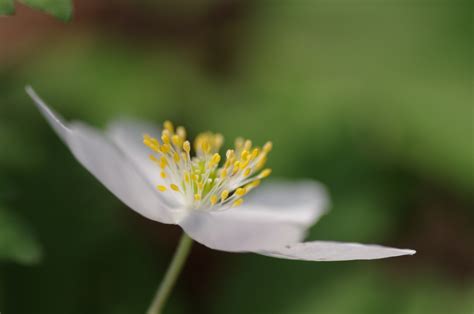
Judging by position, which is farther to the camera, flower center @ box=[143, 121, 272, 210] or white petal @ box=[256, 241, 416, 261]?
flower center @ box=[143, 121, 272, 210]

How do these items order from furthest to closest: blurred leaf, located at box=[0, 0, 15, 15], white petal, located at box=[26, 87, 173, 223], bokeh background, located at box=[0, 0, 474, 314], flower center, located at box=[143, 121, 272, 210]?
1. bokeh background, located at box=[0, 0, 474, 314]
2. flower center, located at box=[143, 121, 272, 210]
3. white petal, located at box=[26, 87, 173, 223]
4. blurred leaf, located at box=[0, 0, 15, 15]

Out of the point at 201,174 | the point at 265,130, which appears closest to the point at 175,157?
the point at 201,174

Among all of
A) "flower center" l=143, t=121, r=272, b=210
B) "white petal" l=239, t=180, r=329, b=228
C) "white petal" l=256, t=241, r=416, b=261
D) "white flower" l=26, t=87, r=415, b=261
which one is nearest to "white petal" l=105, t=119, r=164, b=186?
"white flower" l=26, t=87, r=415, b=261

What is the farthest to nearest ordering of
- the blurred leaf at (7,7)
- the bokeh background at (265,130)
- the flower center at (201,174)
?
the bokeh background at (265,130) → the flower center at (201,174) → the blurred leaf at (7,7)

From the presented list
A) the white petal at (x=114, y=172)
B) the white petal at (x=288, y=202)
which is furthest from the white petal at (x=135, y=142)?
the white petal at (x=114, y=172)

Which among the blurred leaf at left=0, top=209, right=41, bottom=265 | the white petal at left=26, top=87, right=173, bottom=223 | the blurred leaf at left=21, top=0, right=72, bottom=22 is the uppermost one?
the blurred leaf at left=21, top=0, right=72, bottom=22

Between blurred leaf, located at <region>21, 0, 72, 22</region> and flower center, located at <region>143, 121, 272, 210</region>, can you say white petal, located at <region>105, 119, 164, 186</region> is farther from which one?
blurred leaf, located at <region>21, 0, 72, 22</region>

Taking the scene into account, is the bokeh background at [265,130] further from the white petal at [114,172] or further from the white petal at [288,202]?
the white petal at [288,202]

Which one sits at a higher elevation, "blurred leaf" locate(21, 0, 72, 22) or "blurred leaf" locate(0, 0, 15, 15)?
"blurred leaf" locate(21, 0, 72, 22)
